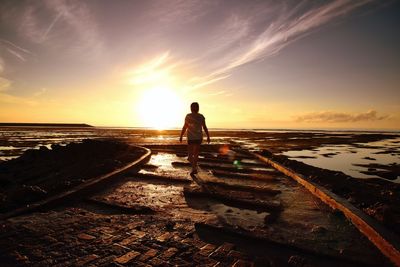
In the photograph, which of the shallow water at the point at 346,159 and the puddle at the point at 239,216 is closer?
the puddle at the point at 239,216

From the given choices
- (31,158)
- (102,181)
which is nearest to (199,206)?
(102,181)

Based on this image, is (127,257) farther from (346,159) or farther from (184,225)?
(346,159)

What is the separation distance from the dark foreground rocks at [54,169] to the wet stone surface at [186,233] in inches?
39.1

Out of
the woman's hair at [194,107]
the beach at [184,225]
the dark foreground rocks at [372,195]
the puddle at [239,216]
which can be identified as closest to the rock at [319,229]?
the beach at [184,225]

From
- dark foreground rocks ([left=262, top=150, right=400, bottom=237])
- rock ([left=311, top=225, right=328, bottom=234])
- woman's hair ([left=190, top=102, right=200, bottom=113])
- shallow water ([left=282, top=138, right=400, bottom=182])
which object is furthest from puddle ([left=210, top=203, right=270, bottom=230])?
shallow water ([left=282, top=138, right=400, bottom=182])

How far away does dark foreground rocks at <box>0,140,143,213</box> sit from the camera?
520 cm

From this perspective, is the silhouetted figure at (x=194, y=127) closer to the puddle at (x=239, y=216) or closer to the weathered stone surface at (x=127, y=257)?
the puddle at (x=239, y=216)

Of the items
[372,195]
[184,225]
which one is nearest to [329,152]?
[372,195]

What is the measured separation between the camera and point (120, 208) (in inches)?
186

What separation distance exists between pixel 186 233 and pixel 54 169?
10.7 metres

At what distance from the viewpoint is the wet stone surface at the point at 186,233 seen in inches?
115

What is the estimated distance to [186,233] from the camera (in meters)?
3.66

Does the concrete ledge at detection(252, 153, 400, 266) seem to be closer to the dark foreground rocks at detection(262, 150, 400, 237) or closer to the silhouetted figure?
the dark foreground rocks at detection(262, 150, 400, 237)

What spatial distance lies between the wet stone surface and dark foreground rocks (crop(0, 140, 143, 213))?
39.1 inches
